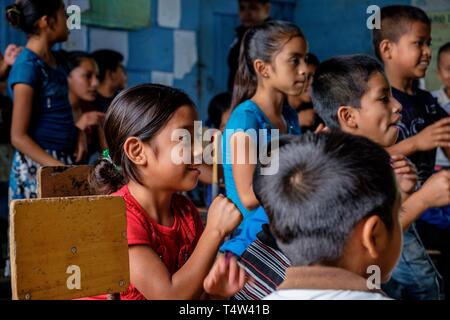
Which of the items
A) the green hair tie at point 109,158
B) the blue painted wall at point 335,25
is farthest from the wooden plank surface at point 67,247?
the blue painted wall at point 335,25

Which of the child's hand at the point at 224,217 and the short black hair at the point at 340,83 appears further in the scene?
the short black hair at the point at 340,83

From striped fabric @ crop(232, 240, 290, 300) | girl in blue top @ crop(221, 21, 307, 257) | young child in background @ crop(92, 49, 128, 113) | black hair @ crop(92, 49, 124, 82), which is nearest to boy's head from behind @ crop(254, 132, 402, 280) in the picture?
striped fabric @ crop(232, 240, 290, 300)

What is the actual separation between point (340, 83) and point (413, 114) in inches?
17.3

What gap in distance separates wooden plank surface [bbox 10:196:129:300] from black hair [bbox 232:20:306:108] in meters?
1.36

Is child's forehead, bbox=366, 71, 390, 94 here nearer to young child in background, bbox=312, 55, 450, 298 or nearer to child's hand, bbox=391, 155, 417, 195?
young child in background, bbox=312, 55, 450, 298

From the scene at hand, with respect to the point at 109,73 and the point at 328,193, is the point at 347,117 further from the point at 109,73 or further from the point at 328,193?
the point at 109,73

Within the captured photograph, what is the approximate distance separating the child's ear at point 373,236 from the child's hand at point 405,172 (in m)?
0.73

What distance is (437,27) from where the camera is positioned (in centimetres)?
559

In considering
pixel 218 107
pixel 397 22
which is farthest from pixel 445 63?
pixel 397 22

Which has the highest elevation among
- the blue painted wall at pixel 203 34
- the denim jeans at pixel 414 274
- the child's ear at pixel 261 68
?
the blue painted wall at pixel 203 34

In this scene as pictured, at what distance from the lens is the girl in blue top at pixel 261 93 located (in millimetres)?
2453

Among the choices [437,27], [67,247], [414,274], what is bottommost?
[414,274]

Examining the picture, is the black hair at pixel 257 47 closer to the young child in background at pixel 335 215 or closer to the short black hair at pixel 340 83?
the short black hair at pixel 340 83

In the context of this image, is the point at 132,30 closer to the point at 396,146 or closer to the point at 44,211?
the point at 396,146
